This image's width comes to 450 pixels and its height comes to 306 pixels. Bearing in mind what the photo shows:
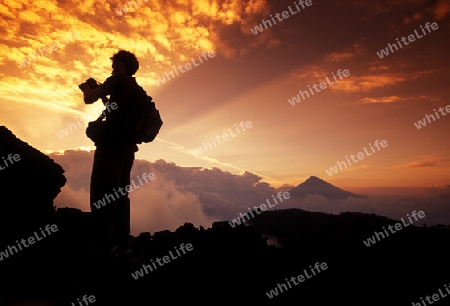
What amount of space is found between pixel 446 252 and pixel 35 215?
2058 inches

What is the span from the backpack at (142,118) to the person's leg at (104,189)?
2.41 ft

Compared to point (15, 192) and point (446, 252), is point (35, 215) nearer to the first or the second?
point (15, 192)

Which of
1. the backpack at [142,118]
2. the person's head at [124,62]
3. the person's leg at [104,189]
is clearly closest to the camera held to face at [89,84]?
the person's head at [124,62]

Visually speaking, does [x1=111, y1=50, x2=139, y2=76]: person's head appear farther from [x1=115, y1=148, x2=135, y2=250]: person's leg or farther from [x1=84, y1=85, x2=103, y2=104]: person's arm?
[x1=115, y1=148, x2=135, y2=250]: person's leg

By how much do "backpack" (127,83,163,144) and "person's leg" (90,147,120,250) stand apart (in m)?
0.73

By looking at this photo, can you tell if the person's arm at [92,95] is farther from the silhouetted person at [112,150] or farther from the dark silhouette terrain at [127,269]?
the dark silhouette terrain at [127,269]

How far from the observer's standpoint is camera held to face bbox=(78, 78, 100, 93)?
526cm

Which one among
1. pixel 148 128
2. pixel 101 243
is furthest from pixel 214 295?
pixel 148 128

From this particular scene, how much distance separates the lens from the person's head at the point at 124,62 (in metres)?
5.68

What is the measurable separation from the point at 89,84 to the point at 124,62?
0.95 metres

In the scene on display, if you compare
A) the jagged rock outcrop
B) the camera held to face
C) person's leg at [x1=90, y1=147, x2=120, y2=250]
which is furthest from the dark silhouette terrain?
the camera held to face

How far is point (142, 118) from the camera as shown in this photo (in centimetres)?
581

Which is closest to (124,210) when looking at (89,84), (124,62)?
(89,84)

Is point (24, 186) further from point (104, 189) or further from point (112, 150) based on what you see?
point (112, 150)
